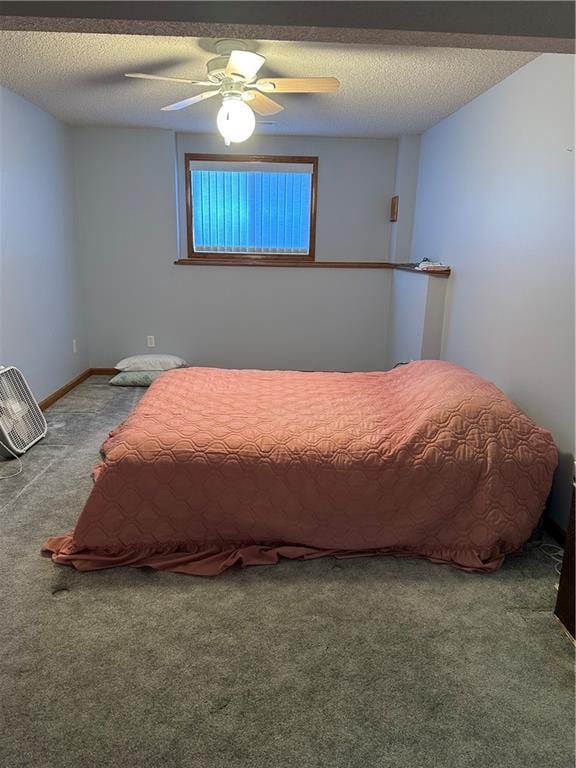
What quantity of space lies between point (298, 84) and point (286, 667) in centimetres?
266

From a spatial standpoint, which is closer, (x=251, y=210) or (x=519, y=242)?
(x=519, y=242)

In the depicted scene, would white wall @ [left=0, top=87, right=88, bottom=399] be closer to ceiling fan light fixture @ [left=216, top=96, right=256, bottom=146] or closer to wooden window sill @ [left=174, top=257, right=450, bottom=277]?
wooden window sill @ [left=174, top=257, right=450, bottom=277]

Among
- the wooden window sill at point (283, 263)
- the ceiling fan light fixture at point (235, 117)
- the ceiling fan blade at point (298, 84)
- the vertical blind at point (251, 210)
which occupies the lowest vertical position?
the wooden window sill at point (283, 263)

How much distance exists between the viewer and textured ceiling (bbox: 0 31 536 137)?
2.57 meters

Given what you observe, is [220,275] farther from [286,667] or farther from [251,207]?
[286,667]

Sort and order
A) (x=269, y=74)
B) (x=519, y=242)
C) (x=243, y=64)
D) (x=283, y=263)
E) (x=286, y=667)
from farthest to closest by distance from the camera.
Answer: (x=283, y=263) < (x=269, y=74) < (x=519, y=242) < (x=243, y=64) < (x=286, y=667)

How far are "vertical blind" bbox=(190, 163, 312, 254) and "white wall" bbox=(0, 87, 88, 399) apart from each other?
117 cm

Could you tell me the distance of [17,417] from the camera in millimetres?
3328

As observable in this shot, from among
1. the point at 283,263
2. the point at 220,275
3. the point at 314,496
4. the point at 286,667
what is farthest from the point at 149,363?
the point at 286,667

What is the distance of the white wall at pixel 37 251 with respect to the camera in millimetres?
3542

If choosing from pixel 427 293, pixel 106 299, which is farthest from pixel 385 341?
pixel 106 299

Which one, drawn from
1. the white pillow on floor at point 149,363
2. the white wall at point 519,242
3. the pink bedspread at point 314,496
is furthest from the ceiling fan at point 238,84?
the white pillow on floor at point 149,363

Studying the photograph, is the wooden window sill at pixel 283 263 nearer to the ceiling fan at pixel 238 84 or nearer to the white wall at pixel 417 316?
the white wall at pixel 417 316

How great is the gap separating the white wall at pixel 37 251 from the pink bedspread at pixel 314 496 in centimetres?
193
